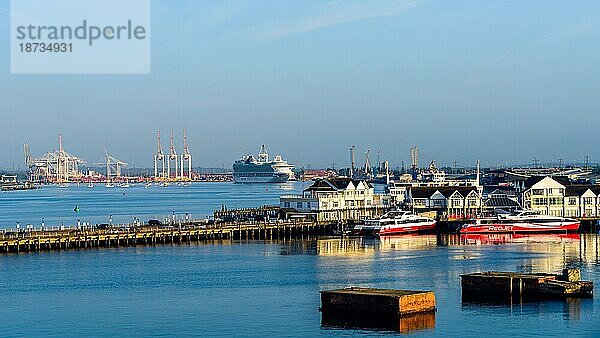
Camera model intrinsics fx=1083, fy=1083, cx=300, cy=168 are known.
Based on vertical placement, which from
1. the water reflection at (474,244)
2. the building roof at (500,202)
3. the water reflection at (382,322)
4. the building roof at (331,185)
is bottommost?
the water reflection at (382,322)

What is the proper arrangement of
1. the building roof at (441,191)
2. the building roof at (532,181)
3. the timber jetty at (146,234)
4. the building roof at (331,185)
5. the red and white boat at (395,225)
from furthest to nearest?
the building roof at (331,185) → the building roof at (441,191) → the building roof at (532,181) → the red and white boat at (395,225) → the timber jetty at (146,234)

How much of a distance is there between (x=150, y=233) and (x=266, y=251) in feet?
28.1

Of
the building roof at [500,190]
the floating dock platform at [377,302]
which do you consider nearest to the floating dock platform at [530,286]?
the floating dock platform at [377,302]

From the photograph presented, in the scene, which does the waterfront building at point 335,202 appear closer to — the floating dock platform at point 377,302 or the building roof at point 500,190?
the building roof at point 500,190

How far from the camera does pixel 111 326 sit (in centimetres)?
3042

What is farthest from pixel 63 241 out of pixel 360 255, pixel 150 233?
pixel 360 255

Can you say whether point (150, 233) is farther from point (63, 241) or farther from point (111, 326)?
point (111, 326)

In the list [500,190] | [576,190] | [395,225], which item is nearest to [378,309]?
[395,225]

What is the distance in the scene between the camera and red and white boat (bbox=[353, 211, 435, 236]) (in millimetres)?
63312

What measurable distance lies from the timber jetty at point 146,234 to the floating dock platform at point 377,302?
25.9 m

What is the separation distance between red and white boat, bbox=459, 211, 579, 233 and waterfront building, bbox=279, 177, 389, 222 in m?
10.0

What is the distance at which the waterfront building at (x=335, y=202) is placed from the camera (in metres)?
70.3

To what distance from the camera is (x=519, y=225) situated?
63.2 m

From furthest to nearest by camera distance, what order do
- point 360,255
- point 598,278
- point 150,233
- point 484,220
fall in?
point 484,220
point 150,233
point 360,255
point 598,278
